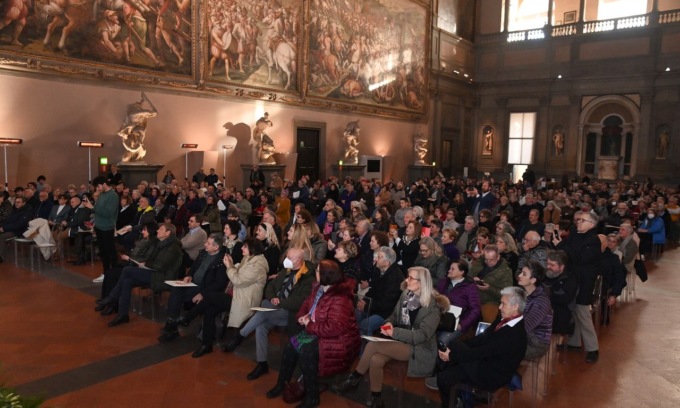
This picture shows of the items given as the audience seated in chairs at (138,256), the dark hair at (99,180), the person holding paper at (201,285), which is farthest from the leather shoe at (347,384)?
the dark hair at (99,180)

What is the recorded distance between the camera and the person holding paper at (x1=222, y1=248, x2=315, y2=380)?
4.82m

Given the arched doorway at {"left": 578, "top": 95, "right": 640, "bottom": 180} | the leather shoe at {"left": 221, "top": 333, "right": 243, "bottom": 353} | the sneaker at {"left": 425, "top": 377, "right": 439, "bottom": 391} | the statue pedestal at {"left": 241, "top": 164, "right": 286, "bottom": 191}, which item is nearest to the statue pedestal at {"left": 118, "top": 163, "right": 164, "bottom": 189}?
the statue pedestal at {"left": 241, "top": 164, "right": 286, "bottom": 191}

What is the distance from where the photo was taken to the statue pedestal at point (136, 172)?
45.2 ft

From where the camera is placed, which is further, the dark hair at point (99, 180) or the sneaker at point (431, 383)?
the dark hair at point (99, 180)

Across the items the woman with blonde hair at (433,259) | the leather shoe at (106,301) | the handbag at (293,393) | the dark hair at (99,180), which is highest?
the dark hair at (99,180)

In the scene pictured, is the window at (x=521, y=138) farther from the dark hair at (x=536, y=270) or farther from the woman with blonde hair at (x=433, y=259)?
the dark hair at (x=536, y=270)

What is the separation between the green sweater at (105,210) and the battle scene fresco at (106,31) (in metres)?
6.96

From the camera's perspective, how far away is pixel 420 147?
25.7 meters

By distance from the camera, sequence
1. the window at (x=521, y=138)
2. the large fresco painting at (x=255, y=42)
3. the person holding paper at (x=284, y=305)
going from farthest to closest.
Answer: the window at (x=521, y=138), the large fresco painting at (x=255, y=42), the person holding paper at (x=284, y=305)

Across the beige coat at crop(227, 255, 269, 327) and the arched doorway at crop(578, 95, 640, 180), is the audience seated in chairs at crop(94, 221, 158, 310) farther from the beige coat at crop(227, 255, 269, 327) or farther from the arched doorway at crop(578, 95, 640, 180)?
the arched doorway at crop(578, 95, 640, 180)

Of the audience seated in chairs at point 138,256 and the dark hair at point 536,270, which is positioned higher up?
the dark hair at point 536,270

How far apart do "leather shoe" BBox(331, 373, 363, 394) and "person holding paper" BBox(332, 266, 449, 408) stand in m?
0.21

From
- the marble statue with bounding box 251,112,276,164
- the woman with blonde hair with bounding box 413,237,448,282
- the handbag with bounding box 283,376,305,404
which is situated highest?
the marble statue with bounding box 251,112,276,164

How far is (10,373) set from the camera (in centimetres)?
465
